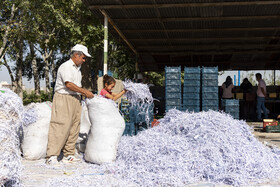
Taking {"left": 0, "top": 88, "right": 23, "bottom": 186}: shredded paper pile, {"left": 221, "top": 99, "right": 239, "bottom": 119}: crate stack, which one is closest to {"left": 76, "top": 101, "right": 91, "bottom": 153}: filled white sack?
{"left": 0, "top": 88, "right": 23, "bottom": 186}: shredded paper pile

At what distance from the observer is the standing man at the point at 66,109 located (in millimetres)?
5191

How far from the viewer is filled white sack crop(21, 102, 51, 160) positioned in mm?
5699

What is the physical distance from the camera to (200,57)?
20.0m

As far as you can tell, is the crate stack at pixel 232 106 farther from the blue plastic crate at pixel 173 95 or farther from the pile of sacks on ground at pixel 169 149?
the pile of sacks on ground at pixel 169 149

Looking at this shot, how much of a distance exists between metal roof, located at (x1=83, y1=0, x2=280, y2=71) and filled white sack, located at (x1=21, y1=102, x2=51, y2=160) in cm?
577

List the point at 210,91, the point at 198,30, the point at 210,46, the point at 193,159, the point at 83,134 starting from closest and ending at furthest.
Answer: the point at 193,159 → the point at 83,134 → the point at 210,91 → the point at 198,30 → the point at 210,46

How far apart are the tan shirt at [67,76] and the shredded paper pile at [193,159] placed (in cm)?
137

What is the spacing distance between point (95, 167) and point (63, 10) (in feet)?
56.1

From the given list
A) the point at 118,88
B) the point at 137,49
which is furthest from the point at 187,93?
the point at 137,49

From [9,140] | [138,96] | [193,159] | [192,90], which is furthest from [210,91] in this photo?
[9,140]

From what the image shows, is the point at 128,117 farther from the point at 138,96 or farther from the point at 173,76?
the point at 173,76

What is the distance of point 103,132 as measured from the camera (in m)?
5.23

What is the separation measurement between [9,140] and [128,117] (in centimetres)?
360

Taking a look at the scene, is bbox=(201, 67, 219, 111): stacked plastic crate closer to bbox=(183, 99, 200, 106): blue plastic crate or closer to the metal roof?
bbox=(183, 99, 200, 106): blue plastic crate
